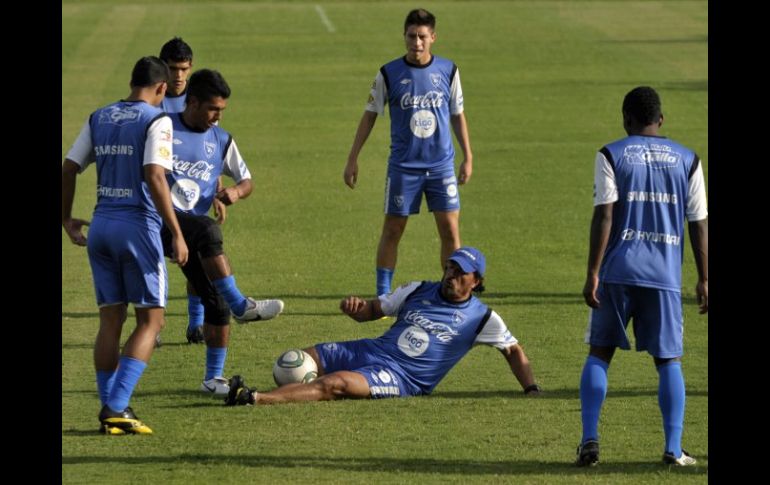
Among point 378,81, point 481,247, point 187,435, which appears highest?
point 378,81

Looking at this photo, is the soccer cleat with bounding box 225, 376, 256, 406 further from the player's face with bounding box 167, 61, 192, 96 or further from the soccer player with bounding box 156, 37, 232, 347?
the player's face with bounding box 167, 61, 192, 96

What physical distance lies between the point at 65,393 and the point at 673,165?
492cm

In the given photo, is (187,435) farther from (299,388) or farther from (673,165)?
(673,165)

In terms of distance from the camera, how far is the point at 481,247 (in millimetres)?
18688

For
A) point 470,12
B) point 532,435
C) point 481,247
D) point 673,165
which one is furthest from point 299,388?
point 470,12

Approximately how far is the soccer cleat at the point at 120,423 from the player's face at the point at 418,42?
17.6ft

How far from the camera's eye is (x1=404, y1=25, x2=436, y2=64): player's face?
47.0 ft

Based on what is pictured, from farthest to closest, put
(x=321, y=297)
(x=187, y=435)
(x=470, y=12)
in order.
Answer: (x=470, y=12)
(x=321, y=297)
(x=187, y=435)

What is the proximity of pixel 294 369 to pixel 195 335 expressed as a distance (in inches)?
95.8

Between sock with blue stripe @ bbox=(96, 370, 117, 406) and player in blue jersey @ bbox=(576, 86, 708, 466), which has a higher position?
player in blue jersey @ bbox=(576, 86, 708, 466)

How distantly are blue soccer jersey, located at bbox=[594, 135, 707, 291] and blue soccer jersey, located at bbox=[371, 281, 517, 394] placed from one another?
1.96 meters

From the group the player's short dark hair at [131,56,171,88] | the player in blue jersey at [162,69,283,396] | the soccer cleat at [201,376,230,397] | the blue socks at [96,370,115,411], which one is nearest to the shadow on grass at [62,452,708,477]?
the blue socks at [96,370,115,411]

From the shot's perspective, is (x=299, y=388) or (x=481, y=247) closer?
(x=299, y=388)

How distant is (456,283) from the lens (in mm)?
11367
